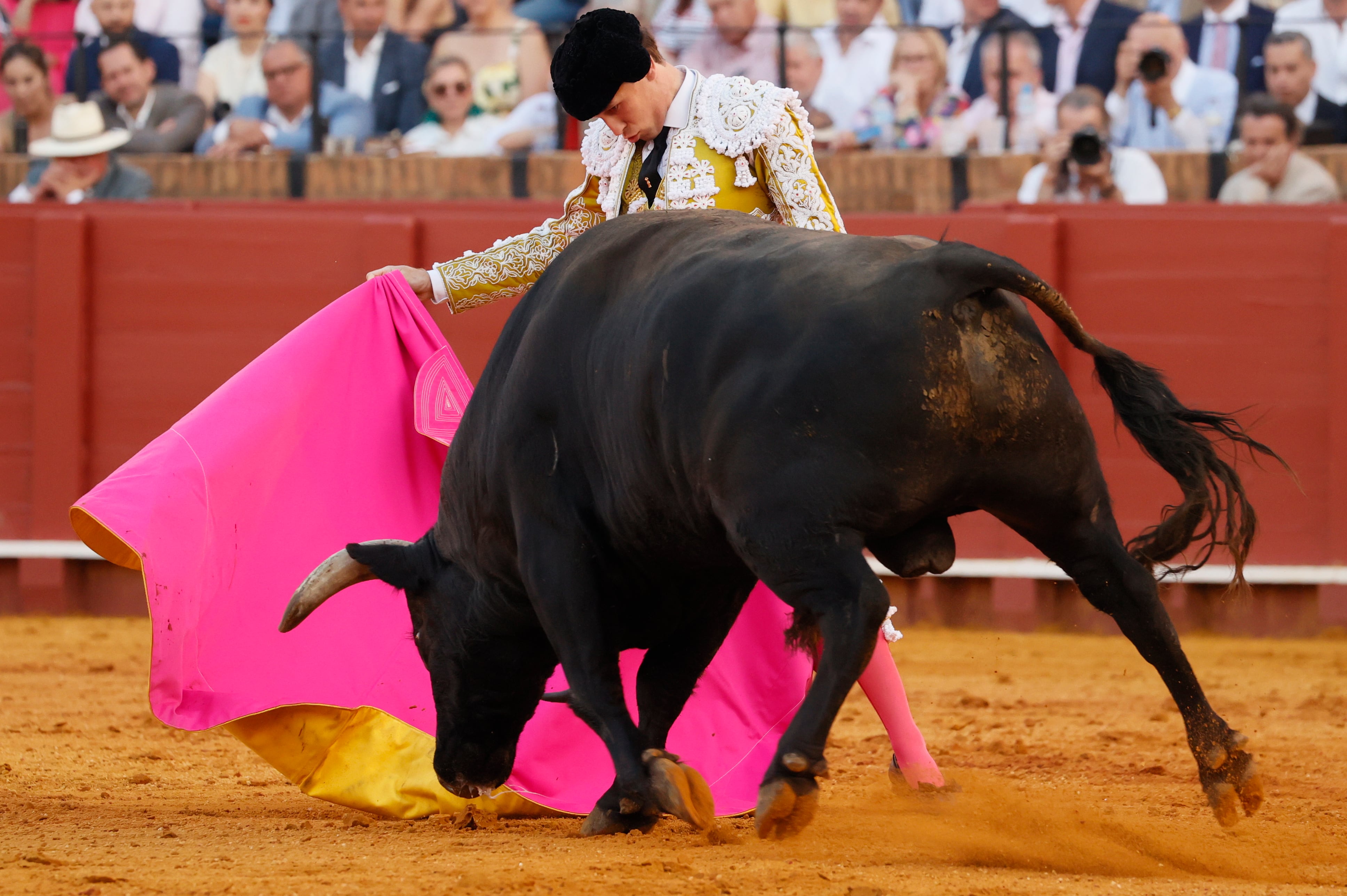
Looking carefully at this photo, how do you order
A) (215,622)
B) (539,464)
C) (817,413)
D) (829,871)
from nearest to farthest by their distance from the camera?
(817,413) < (829,871) < (539,464) < (215,622)

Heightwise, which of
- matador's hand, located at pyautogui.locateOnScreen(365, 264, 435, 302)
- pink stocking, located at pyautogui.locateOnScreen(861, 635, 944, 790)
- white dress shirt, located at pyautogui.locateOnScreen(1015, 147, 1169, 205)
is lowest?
pink stocking, located at pyautogui.locateOnScreen(861, 635, 944, 790)

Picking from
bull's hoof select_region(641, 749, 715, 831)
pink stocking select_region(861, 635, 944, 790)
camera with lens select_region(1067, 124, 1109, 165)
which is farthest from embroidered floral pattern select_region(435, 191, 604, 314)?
camera with lens select_region(1067, 124, 1109, 165)

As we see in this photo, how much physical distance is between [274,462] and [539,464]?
1095 millimetres

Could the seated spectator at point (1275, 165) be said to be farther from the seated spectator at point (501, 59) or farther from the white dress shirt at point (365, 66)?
the white dress shirt at point (365, 66)

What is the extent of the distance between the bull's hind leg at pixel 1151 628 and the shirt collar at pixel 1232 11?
16.6 ft

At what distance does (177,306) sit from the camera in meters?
6.61

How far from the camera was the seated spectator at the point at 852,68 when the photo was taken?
697 centimetres

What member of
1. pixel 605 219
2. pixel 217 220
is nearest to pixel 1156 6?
pixel 217 220

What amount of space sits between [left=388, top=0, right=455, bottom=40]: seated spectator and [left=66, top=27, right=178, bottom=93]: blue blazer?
3.57ft

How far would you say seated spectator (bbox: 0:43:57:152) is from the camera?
305 inches

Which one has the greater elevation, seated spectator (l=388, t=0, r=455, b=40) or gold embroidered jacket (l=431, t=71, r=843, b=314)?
seated spectator (l=388, t=0, r=455, b=40)

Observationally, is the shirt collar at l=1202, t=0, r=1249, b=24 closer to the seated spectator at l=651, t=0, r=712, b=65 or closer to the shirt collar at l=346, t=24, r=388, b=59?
the seated spectator at l=651, t=0, r=712, b=65

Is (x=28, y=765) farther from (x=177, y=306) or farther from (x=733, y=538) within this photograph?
(x=177, y=306)

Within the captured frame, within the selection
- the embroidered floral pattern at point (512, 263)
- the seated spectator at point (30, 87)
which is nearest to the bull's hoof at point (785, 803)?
the embroidered floral pattern at point (512, 263)
